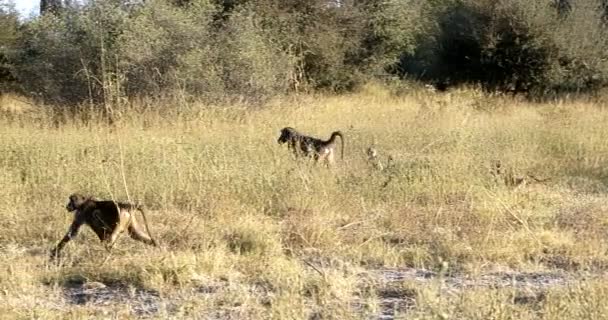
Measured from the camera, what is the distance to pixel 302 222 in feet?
20.2

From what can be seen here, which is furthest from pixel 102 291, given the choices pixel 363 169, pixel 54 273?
pixel 363 169

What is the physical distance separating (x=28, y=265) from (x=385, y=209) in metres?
3.10

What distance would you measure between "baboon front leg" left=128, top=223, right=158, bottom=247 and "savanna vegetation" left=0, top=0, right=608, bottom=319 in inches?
5.8

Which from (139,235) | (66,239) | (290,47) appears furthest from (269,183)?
(290,47)

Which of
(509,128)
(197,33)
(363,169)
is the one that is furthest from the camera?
(197,33)

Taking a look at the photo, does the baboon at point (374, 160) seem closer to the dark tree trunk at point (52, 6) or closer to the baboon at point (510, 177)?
the baboon at point (510, 177)

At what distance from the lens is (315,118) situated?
12359 mm

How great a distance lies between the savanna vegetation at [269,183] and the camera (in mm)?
4648

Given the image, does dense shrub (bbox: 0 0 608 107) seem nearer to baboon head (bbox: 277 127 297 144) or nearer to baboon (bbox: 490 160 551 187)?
baboon head (bbox: 277 127 297 144)

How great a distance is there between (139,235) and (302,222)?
4.25 feet

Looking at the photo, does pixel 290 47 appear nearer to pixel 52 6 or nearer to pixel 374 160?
pixel 52 6

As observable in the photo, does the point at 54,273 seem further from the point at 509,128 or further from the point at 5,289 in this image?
the point at 509,128

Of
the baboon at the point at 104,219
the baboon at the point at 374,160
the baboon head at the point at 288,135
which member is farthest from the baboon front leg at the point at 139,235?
the baboon head at the point at 288,135

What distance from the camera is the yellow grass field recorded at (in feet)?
14.7
